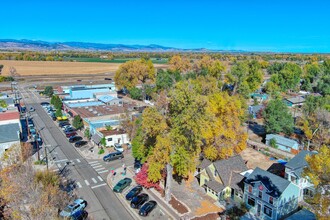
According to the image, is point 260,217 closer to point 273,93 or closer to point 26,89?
point 273,93

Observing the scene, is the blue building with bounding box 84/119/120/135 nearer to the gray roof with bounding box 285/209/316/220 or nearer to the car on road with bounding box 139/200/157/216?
the car on road with bounding box 139/200/157/216

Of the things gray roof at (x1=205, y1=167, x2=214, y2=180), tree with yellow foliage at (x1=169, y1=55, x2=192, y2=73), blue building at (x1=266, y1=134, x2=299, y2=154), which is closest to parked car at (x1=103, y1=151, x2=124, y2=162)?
gray roof at (x1=205, y1=167, x2=214, y2=180)

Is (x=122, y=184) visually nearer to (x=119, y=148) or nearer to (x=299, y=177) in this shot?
(x=119, y=148)

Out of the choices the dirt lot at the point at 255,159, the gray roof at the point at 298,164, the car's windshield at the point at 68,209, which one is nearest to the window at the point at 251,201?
the gray roof at the point at 298,164

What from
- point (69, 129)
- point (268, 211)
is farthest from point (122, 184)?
point (69, 129)

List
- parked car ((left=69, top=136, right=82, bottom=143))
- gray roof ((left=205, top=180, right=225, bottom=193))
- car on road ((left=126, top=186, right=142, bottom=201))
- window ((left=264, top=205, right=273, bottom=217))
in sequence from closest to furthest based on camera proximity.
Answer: window ((left=264, top=205, right=273, bottom=217)), car on road ((left=126, top=186, right=142, bottom=201)), gray roof ((left=205, top=180, right=225, bottom=193)), parked car ((left=69, top=136, right=82, bottom=143))

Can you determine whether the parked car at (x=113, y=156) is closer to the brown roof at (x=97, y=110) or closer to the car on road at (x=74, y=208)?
the car on road at (x=74, y=208)
